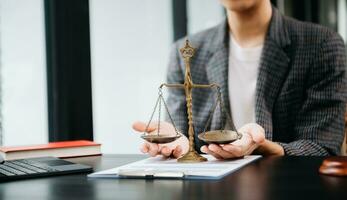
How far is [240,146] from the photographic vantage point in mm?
1095

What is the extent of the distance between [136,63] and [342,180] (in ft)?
6.26

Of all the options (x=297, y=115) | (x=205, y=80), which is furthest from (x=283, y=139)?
(x=205, y=80)

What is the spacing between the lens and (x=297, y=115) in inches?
66.7

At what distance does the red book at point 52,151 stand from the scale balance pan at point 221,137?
42 cm

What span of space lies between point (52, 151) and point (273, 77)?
0.79m

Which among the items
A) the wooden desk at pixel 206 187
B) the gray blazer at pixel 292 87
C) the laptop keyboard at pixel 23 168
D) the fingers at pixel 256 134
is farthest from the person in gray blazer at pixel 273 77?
the laptop keyboard at pixel 23 168

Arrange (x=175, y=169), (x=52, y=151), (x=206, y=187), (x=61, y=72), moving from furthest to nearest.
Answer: (x=61, y=72), (x=52, y=151), (x=175, y=169), (x=206, y=187)

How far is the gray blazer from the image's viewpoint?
5.34 feet

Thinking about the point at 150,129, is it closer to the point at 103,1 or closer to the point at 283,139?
the point at 283,139

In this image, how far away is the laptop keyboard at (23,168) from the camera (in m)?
1.00

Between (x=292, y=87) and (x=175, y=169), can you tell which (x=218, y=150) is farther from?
(x=292, y=87)

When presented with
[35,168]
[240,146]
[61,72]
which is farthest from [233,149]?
[61,72]

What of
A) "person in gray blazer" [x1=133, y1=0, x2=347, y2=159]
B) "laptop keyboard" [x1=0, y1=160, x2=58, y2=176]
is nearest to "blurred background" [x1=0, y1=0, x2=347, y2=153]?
"person in gray blazer" [x1=133, y1=0, x2=347, y2=159]

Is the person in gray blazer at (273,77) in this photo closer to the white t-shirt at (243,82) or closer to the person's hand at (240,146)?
the white t-shirt at (243,82)
